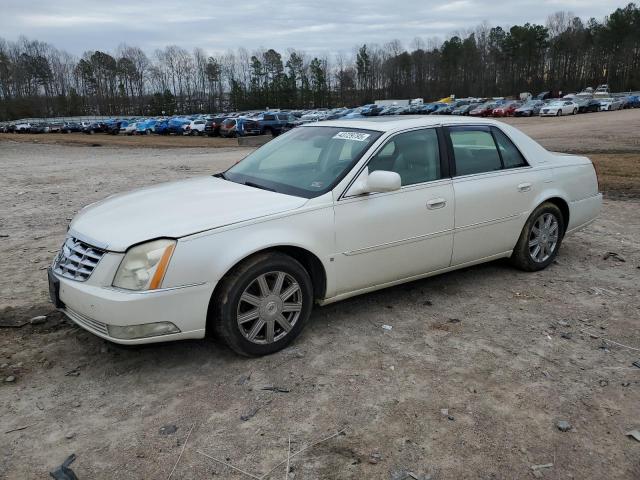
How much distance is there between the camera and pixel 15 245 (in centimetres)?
665

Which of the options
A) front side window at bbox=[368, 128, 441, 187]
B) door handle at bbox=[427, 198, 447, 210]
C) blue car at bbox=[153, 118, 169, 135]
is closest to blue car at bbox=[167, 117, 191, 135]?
blue car at bbox=[153, 118, 169, 135]

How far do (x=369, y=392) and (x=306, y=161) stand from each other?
207 cm

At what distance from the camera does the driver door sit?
3.99 metres

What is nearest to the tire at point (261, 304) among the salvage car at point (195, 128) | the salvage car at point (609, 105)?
the salvage car at point (195, 128)

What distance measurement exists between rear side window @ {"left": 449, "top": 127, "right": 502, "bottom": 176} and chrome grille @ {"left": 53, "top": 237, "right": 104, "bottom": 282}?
2990 millimetres

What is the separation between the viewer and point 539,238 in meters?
5.32

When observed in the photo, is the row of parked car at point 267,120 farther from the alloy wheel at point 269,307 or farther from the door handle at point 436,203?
the alloy wheel at point 269,307

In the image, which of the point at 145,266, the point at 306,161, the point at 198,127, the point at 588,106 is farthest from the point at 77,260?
the point at 588,106

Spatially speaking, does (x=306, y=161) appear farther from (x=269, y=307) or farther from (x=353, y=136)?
(x=269, y=307)

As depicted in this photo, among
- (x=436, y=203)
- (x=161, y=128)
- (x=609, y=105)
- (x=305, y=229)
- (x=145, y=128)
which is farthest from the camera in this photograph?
(x=609, y=105)

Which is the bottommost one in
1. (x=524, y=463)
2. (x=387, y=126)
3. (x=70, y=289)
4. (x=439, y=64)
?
(x=524, y=463)

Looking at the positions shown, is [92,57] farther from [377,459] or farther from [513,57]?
[377,459]

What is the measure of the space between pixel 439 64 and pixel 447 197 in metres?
127

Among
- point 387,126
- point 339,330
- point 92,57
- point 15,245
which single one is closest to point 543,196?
point 387,126
